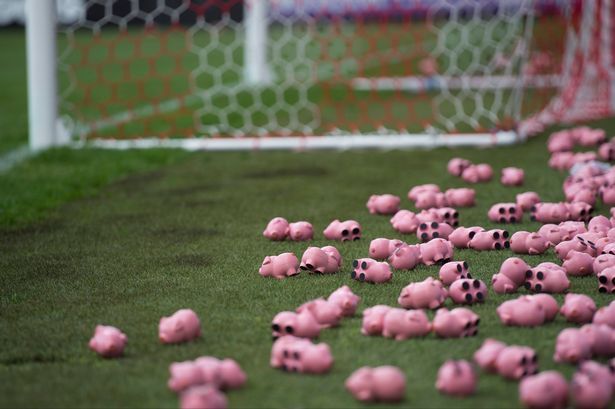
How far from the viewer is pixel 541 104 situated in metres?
5.79

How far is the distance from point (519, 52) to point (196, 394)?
3595 millimetres

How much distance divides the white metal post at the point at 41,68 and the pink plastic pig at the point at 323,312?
284 centimetres

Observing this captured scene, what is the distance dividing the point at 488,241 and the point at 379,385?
3.53ft

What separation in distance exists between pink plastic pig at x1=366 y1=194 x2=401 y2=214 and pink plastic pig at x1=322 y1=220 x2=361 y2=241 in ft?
1.16

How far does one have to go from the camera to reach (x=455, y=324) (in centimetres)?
177

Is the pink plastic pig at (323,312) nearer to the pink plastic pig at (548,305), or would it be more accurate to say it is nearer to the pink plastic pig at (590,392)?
the pink plastic pig at (548,305)

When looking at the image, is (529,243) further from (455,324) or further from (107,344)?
(107,344)

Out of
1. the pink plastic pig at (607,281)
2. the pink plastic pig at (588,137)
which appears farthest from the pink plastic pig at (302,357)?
the pink plastic pig at (588,137)

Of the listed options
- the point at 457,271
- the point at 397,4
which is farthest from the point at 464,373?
the point at 397,4

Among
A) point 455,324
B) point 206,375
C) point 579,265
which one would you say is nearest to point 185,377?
point 206,375

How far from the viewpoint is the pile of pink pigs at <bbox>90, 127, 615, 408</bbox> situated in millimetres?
1479

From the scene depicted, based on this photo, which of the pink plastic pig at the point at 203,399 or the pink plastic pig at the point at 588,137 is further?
the pink plastic pig at the point at 588,137

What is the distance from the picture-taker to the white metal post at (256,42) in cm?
691

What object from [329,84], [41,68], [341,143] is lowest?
[341,143]
